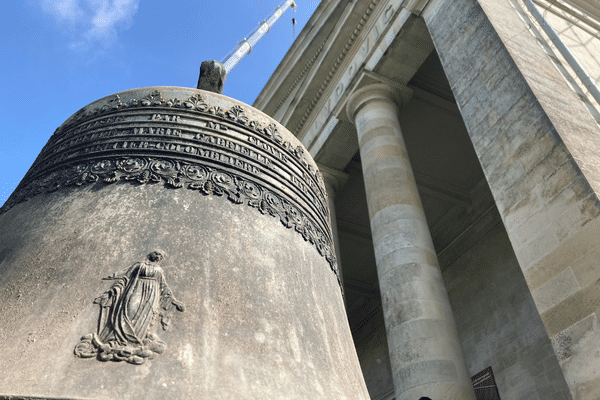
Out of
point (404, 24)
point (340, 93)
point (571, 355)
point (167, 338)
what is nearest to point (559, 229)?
point (571, 355)

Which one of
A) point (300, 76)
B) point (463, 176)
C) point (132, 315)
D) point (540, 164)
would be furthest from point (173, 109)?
point (463, 176)

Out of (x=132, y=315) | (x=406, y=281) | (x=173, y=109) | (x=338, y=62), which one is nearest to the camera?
(x=132, y=315)

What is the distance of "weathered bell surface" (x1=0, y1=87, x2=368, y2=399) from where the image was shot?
172 centimetres

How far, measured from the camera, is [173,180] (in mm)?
2531

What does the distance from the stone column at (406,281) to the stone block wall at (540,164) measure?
2.00m

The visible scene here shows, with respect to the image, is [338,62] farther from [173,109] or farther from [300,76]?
[173,109]

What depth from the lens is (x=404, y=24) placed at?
30.5 feet

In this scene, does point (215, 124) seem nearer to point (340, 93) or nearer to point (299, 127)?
point (340, 93)

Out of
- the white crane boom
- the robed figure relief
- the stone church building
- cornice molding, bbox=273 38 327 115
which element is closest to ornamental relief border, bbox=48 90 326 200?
the robed figure relief

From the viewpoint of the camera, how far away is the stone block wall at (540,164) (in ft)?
12.9

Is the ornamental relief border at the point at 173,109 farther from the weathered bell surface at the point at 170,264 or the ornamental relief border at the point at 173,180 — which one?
the ornamental relief border at the point at 173,180

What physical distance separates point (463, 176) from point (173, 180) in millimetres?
13073

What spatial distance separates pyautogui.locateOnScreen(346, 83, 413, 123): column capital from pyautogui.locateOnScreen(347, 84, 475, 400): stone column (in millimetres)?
494

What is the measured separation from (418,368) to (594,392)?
2602 mm
